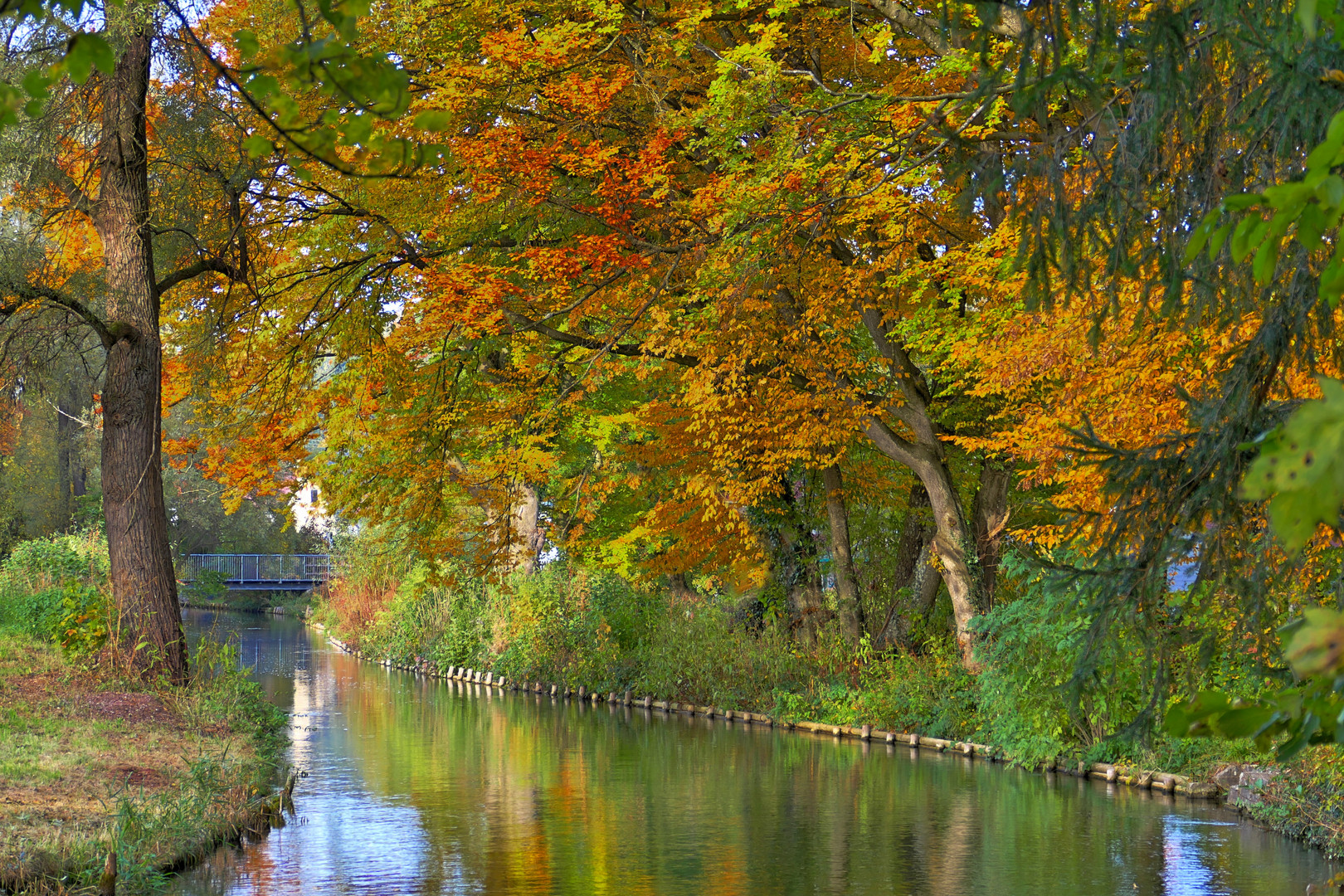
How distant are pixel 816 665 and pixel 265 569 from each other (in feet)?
115

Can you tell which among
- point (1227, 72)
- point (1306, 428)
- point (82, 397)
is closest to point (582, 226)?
point (1227, 72)

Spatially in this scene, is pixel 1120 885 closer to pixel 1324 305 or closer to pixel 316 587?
pixel 1324 305

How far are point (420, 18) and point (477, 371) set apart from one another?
240 inches

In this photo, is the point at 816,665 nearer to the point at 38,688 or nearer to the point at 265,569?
the point at 38,688

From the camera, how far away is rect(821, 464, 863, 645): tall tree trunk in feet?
62.1

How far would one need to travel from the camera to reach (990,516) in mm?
17453

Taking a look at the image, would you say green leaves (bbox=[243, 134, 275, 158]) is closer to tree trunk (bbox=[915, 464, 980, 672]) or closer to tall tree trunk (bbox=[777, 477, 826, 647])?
tree trunk (bbox=[915, 464, 980, 672])

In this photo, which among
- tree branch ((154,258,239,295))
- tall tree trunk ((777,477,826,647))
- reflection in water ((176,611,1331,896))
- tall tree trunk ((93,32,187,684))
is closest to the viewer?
reflection in water ((176,611,1331,896))

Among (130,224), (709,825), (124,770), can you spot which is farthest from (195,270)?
(709,825)

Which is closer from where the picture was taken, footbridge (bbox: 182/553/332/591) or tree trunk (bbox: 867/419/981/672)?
tree trunk (bbox: 867/419/981/672)

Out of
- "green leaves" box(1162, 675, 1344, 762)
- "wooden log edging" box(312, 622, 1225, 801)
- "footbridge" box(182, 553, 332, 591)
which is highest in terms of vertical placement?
"footbridge" box(182, 553, 332, 591)

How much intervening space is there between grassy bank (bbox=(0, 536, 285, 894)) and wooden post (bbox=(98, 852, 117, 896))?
0.10 metres

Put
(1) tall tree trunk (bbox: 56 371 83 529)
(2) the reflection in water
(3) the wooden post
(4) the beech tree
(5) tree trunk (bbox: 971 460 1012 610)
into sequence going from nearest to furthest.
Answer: (3) the wooden post
(2) the reflection in water
(4) the beech tree
(5) tree trunk (bbox: 971 460 1012 610)
(1) tall tree trunk (bbox: 56 371 83 529)

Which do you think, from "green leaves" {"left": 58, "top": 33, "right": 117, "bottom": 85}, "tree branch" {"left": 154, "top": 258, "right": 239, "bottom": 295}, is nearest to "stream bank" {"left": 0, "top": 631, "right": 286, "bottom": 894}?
"tree branch" {"left": 154, "top": 258, "right": 239, "bottom": 295}
